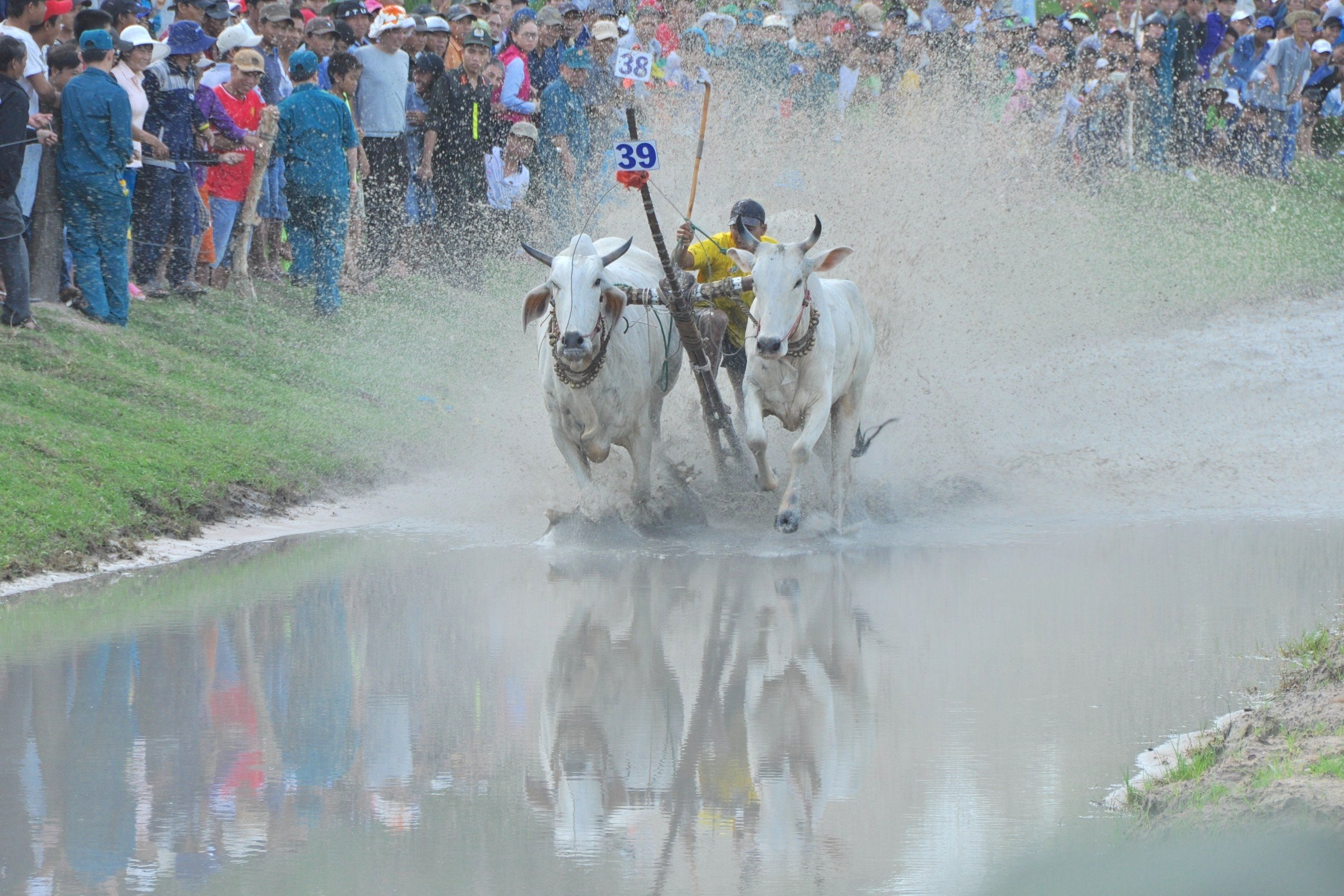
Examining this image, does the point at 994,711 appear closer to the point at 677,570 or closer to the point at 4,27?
the point at 677,570

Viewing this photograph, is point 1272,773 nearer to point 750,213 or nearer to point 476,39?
point 750,213

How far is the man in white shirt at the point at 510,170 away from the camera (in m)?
18.2

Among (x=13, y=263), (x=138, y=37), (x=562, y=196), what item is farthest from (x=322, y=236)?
(x=13, y=263)

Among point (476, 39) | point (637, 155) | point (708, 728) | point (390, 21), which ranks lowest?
point (708, 728)

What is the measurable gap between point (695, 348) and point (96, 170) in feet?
16.3

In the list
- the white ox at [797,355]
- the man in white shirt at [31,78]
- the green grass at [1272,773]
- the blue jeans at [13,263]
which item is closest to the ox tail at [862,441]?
the white ox at [797,355]

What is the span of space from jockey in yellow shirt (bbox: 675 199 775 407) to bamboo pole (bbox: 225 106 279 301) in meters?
5.11

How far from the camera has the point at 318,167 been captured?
16.0m

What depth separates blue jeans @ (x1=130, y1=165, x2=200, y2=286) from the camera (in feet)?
47.8

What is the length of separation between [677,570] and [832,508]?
1.83 m

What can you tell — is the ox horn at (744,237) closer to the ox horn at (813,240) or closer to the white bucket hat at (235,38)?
the ox horn at (813,240)

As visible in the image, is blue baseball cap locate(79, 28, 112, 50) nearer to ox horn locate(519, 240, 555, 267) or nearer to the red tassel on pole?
ox horn locate(519, 240, 555, 267)

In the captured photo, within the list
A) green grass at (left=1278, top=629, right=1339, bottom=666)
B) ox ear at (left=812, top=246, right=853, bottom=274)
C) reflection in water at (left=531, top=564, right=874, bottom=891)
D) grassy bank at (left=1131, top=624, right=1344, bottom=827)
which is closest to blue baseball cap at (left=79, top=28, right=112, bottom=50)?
ox ear at (left=812, top=246, right=853, bottom=274)

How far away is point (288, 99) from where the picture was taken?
15.9 m
